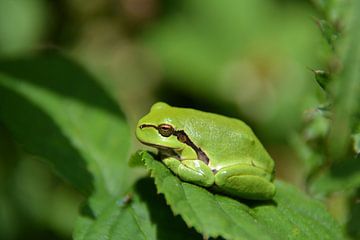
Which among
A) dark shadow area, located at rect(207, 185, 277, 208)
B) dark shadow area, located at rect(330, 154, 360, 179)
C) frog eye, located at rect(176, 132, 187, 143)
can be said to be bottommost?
dark shadow area, located at rect(207, 185, 277, 208)

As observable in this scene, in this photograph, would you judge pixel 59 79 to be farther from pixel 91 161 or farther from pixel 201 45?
pixel 201 45

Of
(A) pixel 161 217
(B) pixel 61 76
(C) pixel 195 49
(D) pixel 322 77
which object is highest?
(D) pixel 322 77

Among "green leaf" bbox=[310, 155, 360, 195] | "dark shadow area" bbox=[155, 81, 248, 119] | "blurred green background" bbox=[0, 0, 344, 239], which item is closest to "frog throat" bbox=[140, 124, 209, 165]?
"green leaf" bbox=[310, 155, 360, 195]

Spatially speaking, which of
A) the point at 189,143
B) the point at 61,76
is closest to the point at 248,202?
the point at 189,143

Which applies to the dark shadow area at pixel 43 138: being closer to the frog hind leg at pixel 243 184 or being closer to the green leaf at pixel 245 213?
the green leaf at pixel 245 213

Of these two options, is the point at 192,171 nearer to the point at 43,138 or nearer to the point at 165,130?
the point at 165,130

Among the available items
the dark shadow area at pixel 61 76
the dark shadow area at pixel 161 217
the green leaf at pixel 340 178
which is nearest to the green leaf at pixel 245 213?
the green leaf at pixel 340 178

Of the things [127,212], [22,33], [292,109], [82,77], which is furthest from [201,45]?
[127,212]

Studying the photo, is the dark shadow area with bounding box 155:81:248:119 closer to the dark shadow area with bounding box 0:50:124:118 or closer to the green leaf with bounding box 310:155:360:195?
the dark shadow area with bounding box 0:50:124:118
